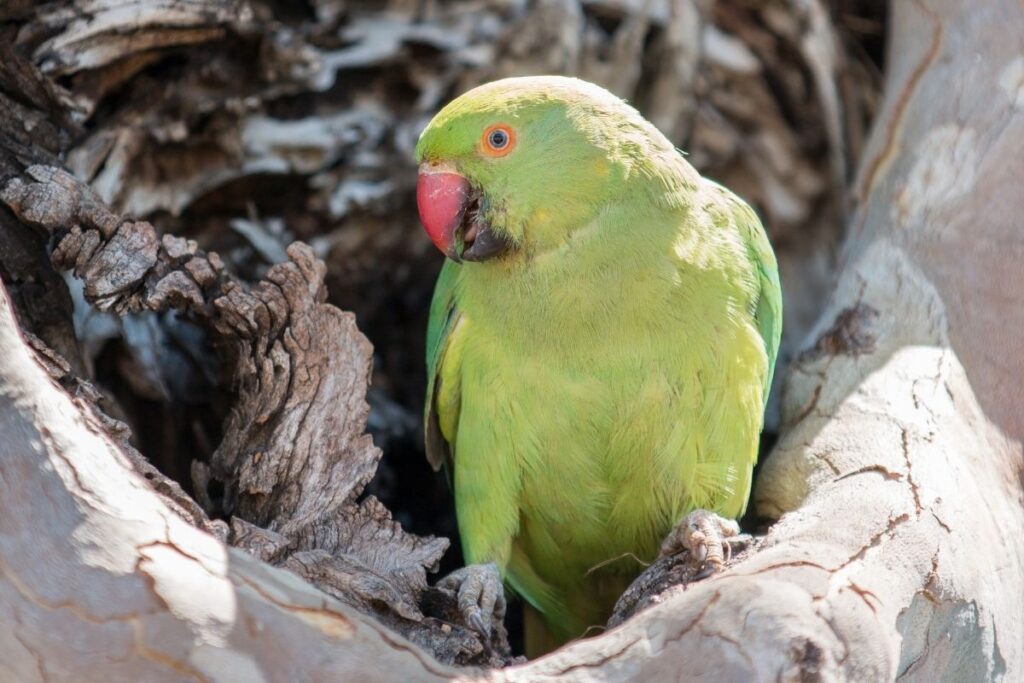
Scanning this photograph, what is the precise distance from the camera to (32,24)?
315 cm

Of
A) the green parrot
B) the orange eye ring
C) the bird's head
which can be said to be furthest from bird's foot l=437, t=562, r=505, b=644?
the orange eye ring

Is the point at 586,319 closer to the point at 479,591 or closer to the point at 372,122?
the point at 479,591

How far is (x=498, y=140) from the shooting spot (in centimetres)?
293

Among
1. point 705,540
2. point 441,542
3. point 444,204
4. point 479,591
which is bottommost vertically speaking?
point 479,591

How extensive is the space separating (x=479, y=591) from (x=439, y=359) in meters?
0.73

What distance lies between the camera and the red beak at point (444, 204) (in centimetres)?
298

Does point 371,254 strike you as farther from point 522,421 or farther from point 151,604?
point 151,604

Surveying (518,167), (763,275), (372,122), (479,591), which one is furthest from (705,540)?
(372,122)

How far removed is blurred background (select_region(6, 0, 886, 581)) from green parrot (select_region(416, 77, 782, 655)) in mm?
1000

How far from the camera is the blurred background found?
3463mm

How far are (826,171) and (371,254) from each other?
2068mm

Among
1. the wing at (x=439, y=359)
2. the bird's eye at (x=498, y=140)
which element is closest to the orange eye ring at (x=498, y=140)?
the bird's eye at (x=498, y=140)

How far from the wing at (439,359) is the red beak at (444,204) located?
0.95 feet

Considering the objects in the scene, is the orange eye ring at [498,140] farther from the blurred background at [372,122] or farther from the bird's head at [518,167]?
the blurred background at [372,122]
